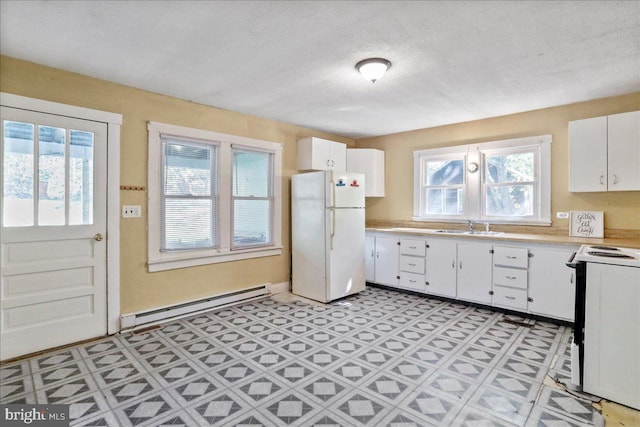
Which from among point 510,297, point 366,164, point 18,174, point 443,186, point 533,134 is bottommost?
point 510,297

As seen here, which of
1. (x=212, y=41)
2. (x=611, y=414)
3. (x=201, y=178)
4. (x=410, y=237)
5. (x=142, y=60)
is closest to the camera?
(x=611, y=414)

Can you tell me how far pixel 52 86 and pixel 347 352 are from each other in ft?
11.3

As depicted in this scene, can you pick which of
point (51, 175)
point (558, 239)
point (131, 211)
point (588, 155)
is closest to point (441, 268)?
point (558, 239)

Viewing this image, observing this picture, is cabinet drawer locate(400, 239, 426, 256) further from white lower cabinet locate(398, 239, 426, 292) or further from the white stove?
the white stove

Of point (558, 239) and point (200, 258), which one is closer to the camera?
point (558, 239)

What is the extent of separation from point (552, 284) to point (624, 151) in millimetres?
1537

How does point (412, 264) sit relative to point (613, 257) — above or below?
below

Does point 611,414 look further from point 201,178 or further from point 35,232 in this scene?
point 35,232

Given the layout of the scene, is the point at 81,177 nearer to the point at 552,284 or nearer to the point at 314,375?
the point at 314,375

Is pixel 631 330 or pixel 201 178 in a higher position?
pixel 201 178

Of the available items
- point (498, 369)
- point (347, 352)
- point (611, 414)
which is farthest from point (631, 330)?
point (347, 352)

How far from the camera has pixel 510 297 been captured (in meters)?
3.66

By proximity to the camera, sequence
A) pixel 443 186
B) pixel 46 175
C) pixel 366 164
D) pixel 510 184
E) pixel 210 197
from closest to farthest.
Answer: pixel 46 175, pixel 210 197, pixel 510 184, pixel 443 186, pixel 366 164

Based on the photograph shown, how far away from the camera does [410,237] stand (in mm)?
4465
